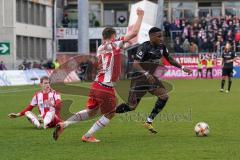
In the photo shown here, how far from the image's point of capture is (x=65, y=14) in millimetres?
66438

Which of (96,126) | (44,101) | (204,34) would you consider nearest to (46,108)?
(44,101)

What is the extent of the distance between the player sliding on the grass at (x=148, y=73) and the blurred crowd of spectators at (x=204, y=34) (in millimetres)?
39377

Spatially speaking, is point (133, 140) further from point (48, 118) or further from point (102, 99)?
point (48, 118)

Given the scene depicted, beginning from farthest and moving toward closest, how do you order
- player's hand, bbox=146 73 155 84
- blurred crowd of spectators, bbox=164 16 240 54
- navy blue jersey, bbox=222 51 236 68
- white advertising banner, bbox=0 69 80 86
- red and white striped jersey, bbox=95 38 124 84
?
blurred crowd of spectators, bbox=164 16 240 54, white advertising banner, bbox=0 69 80 86, navy blue jersey, bbox=222 51 236 68, player's hand, bbox=146 73 155 84, red and white striped jersey, bbox=95 38 124 84

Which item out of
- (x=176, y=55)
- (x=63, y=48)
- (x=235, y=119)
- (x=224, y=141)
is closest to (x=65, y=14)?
(x=63, y=48)

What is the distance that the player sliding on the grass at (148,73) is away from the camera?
44.3 ft

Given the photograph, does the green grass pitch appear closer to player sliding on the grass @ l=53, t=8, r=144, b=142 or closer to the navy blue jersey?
player sliding on the grass @ l=53, t=8, r=144, b=142

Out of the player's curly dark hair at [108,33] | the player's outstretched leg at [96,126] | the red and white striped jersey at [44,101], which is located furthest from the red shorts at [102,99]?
the red and white striped jersey at [44,101]

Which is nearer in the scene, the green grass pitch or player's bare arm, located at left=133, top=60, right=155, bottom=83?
the green grass pitch

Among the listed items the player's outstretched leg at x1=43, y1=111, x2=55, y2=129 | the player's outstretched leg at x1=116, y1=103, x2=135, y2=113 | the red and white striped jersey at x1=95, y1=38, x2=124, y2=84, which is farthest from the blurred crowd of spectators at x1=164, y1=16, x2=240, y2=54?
the red and white striped jersey at x1=95, y1=38, x2=124, y2=84

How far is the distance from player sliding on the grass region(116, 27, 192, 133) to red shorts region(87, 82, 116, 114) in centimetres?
138

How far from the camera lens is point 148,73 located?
13711 mm

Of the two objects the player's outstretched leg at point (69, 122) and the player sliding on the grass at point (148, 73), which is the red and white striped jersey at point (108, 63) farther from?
the player sliding on the grass at point (148, 73)

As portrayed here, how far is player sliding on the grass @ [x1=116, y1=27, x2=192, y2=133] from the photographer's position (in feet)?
44.3
